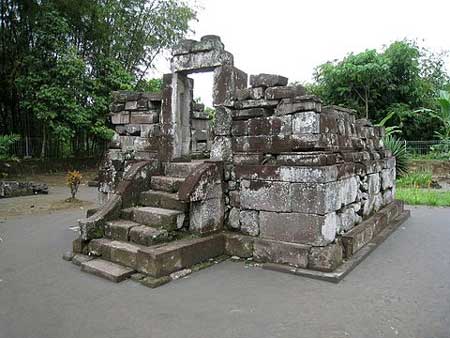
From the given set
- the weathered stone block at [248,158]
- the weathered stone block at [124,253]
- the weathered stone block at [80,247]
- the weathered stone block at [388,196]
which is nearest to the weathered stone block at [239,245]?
the weathered stone block at [248,158]

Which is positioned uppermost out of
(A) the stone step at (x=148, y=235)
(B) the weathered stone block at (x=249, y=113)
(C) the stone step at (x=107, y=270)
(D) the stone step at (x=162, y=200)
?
(B) the weathered stone block at (x=249, y=113)

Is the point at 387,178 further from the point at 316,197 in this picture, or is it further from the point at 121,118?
the point at 121,118

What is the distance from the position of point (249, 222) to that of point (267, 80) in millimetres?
→ 1911

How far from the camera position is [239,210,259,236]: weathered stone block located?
4.84 metres

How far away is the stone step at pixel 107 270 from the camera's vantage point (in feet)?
13.1

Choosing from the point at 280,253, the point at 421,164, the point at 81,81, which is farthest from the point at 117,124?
the point at 421,164

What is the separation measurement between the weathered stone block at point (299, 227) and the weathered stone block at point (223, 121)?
129 centimetres

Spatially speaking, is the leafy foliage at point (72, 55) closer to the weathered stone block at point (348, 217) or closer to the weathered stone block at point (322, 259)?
the weathered stone block at point (348, 217)

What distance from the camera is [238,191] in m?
5.05

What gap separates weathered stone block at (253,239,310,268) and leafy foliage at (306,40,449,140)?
14985mm

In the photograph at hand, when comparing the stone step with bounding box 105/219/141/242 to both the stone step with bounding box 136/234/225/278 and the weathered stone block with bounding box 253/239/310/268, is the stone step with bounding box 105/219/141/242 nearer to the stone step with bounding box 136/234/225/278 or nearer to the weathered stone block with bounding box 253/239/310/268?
the stone step with bounding box 136/234/225/278

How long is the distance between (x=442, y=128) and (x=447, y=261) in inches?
590

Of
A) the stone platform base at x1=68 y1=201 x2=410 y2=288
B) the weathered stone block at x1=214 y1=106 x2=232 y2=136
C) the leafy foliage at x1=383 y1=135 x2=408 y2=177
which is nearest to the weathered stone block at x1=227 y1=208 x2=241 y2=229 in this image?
the stone platform base at x1=68 y1=201 x2=410 y2=288

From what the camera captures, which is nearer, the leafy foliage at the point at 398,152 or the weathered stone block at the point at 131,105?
the weathered stone block at the point at 131,105
